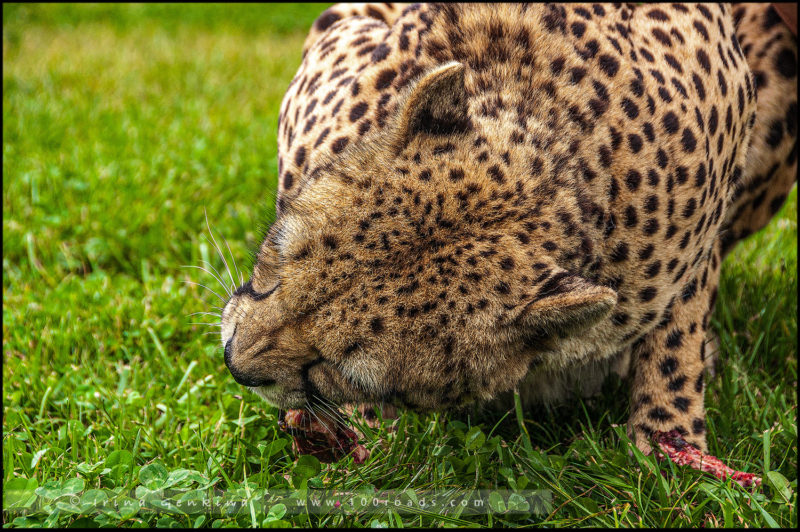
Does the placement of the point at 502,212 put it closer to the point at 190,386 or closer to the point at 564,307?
the point at 564,307

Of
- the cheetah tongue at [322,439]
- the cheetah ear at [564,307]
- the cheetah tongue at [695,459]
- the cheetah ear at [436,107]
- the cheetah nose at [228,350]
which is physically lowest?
the cheetah tongue at [322,439]

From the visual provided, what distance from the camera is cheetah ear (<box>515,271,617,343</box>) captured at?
71.3 inches

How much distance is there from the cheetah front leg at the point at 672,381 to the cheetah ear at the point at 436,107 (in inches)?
41.5

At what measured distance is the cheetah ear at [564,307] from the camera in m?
1.81

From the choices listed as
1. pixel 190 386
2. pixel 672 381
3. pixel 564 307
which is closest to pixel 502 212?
pixel 564 307

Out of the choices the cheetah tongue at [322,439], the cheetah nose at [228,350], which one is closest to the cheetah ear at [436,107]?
the cheetah nose at [228,350]

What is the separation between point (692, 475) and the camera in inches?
93.4

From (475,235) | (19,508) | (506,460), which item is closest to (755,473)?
(506,460)

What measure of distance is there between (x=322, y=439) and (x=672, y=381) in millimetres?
1195

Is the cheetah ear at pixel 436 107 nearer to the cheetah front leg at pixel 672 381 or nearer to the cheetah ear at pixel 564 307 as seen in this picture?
the cheetah ear at pixel 564 307

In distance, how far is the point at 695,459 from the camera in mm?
2482

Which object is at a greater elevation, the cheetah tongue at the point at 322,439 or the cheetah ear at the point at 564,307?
the cheetah ear at the point at 564,307

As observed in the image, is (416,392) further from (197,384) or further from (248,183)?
(248,183)

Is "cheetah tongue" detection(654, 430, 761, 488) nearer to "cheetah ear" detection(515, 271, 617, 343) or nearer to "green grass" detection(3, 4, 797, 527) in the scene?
"green grass" detection(3, 4, 797, 527)
